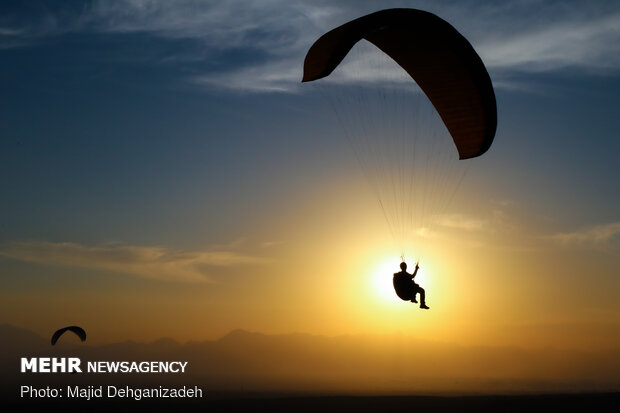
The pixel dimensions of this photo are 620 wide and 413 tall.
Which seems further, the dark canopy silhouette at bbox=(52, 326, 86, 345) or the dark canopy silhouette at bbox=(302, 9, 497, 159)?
the dark canopy silhouette at bbox=(52, 326, 86, 345)

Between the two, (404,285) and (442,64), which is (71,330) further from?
(442,64)

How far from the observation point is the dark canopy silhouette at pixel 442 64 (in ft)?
74.6

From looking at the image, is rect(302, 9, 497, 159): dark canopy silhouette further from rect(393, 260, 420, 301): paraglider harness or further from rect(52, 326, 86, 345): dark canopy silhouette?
rect(52, 326, 86, 345): dark canopy silhouette

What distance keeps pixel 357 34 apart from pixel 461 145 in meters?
5.93

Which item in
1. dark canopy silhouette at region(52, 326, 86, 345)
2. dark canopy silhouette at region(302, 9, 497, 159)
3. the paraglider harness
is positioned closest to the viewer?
dark canopy silhouette at region(302, 9, 497, 159)

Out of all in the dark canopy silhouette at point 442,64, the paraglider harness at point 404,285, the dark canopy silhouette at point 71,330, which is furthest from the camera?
the dark canopy silhouette at point 71,330

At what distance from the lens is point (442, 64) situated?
2484 cm

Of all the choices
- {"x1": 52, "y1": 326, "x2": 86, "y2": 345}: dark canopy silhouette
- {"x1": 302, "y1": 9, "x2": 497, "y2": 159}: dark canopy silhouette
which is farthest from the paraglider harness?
{"x1": 52, "y1": 326, "x2": 86, "y2": 345}: dark canopy silhouette

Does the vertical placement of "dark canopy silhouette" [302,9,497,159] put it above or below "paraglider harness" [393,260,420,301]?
above

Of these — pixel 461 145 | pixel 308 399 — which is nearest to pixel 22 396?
pixel 308 399

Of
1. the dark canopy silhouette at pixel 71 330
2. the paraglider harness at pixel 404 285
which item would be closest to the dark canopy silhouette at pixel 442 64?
the paraglider harness at pixel 404 285

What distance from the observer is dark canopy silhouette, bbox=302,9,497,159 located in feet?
74.6

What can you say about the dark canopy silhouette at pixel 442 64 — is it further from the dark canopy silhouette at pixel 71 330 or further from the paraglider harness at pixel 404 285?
the dark canopy silhouette at pixel 71 330

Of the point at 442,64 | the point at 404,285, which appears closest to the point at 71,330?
the point at 404,285
